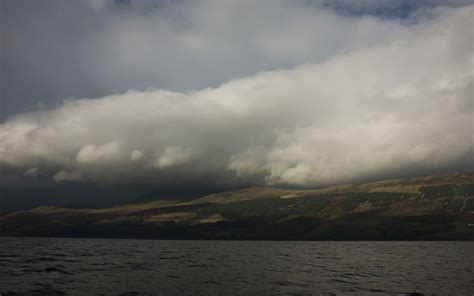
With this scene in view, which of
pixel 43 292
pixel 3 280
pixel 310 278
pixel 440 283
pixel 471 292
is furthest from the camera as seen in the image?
pixel 310 278

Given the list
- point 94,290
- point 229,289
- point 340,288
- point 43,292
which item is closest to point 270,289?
point 229,289

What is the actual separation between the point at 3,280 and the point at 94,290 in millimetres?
20658

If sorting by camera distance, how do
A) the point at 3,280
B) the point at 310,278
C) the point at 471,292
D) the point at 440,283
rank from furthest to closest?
the point at 310,278 → the point at 440,283 → the point at 3,280 → the point at 471,292

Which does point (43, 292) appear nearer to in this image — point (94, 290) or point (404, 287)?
point (94, 290)

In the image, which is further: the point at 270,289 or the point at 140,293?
the point at 270,289

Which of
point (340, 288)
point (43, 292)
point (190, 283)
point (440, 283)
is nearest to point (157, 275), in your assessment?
point (190, 283)

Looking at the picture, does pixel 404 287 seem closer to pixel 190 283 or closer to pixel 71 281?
pixel 190 283

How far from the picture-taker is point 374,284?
3017 inches

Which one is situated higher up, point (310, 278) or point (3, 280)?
point (3, 280)

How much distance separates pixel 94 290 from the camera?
6425 centimetres

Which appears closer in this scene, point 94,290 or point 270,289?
point 94,290

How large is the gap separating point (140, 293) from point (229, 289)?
14.9m

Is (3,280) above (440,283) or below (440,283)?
above

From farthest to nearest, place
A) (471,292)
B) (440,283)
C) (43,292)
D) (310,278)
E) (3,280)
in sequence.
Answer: (310,278)
(440,283)
(3,280)
(471,292)
(43,292)
